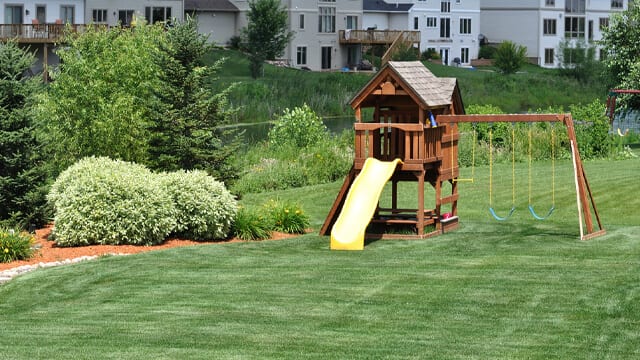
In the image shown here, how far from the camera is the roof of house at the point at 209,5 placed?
314 feet

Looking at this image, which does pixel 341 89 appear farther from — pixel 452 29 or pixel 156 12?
pixel 452 29

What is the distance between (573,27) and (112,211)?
4065 inches

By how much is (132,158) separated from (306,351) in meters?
15.8

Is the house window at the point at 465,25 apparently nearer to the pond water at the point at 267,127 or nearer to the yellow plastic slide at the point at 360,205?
the pond water at the point at 267,127

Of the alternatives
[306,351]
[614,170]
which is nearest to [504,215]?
[614,170]

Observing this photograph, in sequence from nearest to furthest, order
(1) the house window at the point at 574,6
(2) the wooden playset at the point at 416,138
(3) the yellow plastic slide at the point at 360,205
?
(3) the yellow plastic slide at the point at 360,205, (2) the wooden playset at the point at 416,138, (1) the house window at the point at 574,6

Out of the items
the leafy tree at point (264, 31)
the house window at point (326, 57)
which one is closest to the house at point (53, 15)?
the leafy tree at point (264, 31)

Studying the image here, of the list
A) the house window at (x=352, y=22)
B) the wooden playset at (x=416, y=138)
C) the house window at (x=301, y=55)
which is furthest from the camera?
the house window at (x=352, y=22)

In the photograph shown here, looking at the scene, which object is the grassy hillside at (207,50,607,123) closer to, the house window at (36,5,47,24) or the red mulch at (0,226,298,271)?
the house window at (36,5,47,24)

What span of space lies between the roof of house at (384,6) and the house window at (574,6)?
1875cm

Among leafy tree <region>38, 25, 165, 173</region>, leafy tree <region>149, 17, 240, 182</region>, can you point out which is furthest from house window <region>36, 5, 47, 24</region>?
leafy tree <region>149, 17, 240, 182</region>

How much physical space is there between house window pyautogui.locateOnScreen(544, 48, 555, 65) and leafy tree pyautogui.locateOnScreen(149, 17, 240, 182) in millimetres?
93579

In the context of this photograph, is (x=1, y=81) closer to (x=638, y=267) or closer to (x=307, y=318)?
(x=307, y=318)

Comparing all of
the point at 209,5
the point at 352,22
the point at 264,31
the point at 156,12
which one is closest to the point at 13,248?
the point at 156,12
